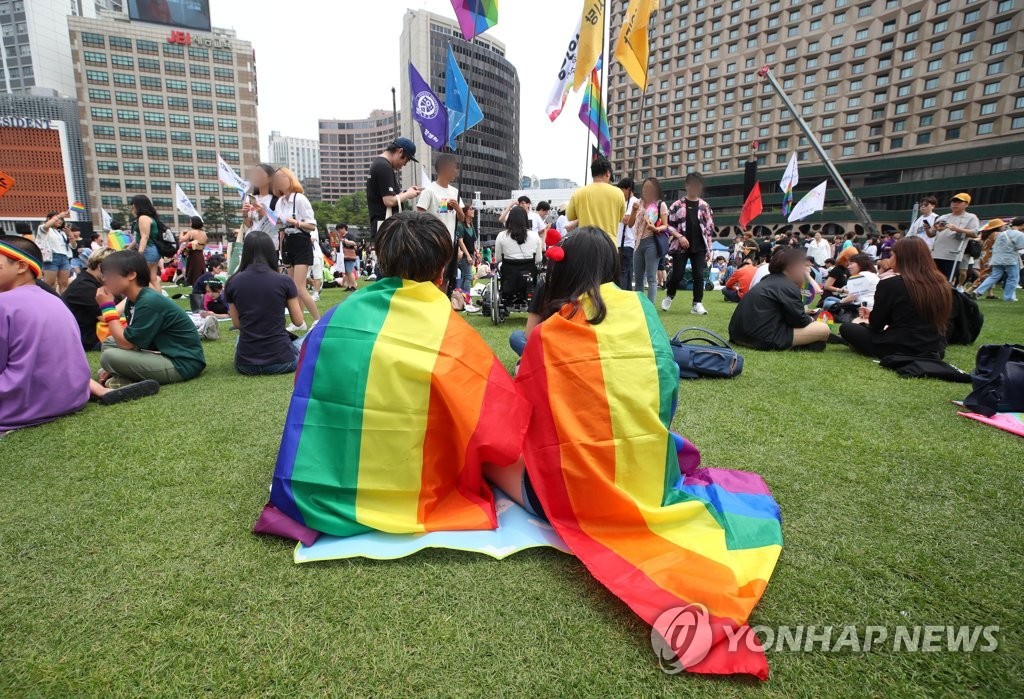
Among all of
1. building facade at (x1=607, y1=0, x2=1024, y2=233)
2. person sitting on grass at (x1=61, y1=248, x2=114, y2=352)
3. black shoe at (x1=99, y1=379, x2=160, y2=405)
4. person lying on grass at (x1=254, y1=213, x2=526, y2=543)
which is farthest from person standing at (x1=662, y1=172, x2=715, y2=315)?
building facade at (x1=607, y1=0, x2=1024, y2=233)

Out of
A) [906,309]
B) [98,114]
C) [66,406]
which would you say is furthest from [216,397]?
[98,114]

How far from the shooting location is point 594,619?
1638mm

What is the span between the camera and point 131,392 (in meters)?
3.88

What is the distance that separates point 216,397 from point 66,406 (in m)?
0.89

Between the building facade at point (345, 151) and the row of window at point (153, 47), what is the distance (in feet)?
170

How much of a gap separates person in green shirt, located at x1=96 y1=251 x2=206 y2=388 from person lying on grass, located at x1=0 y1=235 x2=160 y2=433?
18.6 inches

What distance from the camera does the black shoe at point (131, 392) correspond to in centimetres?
377

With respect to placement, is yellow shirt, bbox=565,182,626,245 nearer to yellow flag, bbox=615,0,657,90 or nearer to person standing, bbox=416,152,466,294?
person standing, bbox=416,152,466,294

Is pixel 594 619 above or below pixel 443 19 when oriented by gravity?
below

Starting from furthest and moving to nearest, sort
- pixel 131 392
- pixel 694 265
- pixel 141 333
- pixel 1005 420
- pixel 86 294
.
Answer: pixel 694 265
pixel 86 294
pixel 141 333
pixel 131 392
pixel 1005 420

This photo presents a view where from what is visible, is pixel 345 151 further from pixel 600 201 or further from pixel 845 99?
pixel 600 201

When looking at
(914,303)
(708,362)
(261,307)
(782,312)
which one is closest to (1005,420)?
(914,303)

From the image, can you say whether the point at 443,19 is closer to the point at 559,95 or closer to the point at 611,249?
the point at 559,95

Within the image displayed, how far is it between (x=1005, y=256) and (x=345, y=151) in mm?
142047
